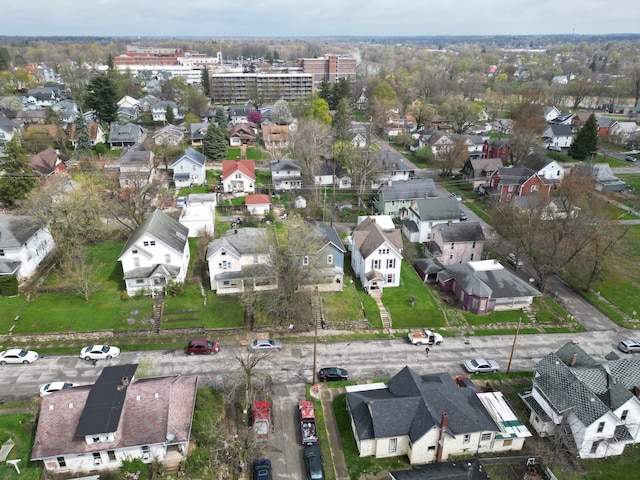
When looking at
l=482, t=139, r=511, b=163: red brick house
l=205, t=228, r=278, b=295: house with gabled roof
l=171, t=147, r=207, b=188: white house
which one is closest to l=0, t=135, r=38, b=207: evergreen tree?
l=171, t=147, r=207, b=188: white house

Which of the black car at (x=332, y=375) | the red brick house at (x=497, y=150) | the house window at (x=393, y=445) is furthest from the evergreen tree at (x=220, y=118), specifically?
the house window at (x=393, y=445)

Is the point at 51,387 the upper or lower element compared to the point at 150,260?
lower

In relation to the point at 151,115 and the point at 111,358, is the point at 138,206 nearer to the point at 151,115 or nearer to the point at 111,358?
the point at 111,358

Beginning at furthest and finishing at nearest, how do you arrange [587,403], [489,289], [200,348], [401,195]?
1. [401,195]
2. [489,289]
3. [200,348]
4. [587,403]

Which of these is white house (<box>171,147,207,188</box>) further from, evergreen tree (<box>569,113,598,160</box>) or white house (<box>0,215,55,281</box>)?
evergreen tree (<box>569,113,598,160</box>)

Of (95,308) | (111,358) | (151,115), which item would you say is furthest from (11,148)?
(151,115)

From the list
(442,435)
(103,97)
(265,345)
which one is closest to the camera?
(442,435)

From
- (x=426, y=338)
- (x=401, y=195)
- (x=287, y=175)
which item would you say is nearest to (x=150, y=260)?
(x=426, y=338)

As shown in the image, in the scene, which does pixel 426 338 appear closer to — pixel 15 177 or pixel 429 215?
pixel 429 215
